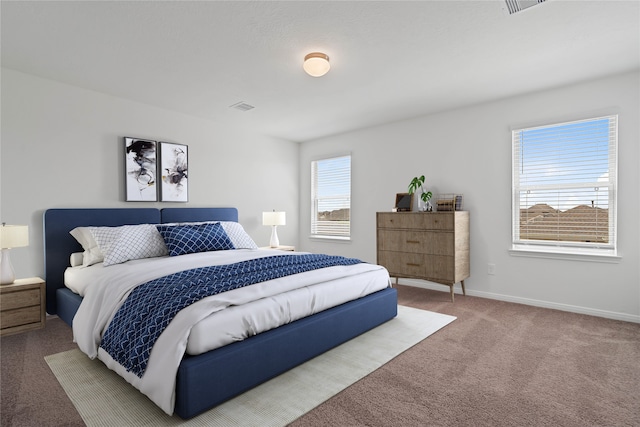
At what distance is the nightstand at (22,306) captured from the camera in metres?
2.92

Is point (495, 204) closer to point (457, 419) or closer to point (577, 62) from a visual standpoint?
point (577, 62)

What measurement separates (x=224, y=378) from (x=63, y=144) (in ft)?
10.5

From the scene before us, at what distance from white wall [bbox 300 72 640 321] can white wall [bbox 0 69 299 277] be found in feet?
6.73

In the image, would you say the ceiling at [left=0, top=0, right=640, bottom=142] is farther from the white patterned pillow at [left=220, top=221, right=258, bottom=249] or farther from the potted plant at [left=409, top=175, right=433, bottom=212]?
the white patterned pillow at [left=220, top=221, right=258, bottom=249]

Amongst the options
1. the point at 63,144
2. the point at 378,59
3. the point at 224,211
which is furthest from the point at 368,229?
the point at 63,144

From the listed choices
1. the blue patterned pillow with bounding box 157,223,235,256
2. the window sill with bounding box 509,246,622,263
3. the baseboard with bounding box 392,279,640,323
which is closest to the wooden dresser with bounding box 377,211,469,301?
the baseboard with bounding box 392,279,640,323

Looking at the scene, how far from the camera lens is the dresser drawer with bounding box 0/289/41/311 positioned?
291 cm

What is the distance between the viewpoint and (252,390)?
6.72 feet

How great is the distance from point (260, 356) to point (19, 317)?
248 cm

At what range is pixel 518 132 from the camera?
4.02m

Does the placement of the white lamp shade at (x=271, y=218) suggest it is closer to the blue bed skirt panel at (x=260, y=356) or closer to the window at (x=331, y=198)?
the window at (x=331, y=198)

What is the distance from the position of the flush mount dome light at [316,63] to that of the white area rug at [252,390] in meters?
2.28

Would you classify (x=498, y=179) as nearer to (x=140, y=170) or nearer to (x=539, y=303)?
(x=539, y=303)

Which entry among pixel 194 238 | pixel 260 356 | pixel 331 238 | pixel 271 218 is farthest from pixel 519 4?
pixel 331 238
